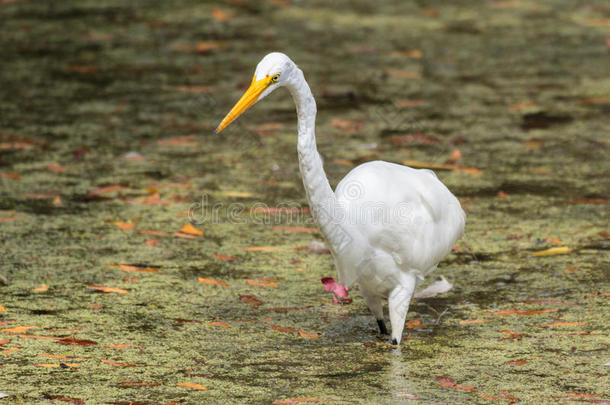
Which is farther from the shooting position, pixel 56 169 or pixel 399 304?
pixel 56 169

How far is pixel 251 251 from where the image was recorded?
424 centimetres

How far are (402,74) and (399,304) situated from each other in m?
3.83

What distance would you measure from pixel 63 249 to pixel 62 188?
0.84 metres

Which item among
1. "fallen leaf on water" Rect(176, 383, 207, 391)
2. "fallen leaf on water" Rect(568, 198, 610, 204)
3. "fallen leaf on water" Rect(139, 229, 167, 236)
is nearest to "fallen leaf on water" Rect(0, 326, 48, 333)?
"fallen leaf on water" Rect(176, 383, 207, 391)

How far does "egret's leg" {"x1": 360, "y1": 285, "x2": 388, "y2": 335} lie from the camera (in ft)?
11.2

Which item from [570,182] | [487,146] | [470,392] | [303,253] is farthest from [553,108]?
[470,392]

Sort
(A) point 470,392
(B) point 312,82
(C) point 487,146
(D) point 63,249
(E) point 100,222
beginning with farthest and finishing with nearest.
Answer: (B) point 312,82 → (C) point 487,146 → (E) point 100,222 → (D) point 63,249 → (A) point 470,392

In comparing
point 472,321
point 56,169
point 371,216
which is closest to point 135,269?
point 371,216

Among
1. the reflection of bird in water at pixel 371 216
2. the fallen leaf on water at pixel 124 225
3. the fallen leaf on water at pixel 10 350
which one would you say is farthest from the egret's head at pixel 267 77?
the fallen leaf on water at pixel 124 225

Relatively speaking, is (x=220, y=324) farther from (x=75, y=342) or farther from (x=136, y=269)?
(x=136, y=269)

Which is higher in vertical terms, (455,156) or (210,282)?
(455,156)

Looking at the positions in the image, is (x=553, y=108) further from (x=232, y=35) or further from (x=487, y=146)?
(x=232, y=35)

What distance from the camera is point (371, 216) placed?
3.27 metres

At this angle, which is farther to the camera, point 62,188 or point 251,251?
point 62,188
